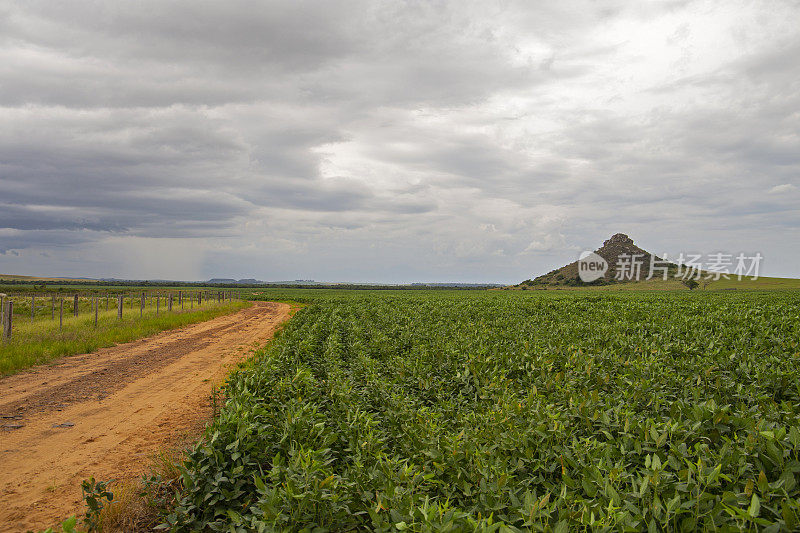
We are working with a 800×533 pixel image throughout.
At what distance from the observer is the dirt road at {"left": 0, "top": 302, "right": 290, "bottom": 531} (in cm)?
550

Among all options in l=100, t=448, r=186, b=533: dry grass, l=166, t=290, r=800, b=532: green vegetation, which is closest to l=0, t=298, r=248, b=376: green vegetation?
l=166, t=290, r=800, b=532: green vegetation

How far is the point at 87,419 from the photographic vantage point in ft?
27.6

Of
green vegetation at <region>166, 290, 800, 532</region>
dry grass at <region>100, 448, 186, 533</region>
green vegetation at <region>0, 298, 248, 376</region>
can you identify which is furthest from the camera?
green vegetation at <region>0, 298, 248, 376</region>

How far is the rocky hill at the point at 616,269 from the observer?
5201 inches

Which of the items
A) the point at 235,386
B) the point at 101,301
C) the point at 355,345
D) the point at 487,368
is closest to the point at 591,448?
the point at 487,368

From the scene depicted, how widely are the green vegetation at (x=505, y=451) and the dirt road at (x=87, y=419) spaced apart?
1.68 metres

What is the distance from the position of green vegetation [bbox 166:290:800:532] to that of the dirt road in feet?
5.50

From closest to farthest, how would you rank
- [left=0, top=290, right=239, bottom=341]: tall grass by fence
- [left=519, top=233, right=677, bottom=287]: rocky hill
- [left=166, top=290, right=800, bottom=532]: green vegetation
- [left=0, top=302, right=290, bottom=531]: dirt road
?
[left=166, top=290, right=800, bottom=532]: green vegetation → [left=0, top=302, right=290, bottom=531]: dirt road → [left=0, top=290, right=239, bottom=341]: tall grass by fence → [left=519, top=233, right=677, bottom=287]: rocky hill

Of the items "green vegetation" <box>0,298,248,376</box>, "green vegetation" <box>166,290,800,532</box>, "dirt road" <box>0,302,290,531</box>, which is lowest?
"dirt road" <box>0,302,290,531</box>

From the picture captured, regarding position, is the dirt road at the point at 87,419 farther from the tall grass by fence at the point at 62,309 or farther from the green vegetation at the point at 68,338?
the tall grass by fence at the point at 62,309

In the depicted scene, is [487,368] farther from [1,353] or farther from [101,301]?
[101,301]

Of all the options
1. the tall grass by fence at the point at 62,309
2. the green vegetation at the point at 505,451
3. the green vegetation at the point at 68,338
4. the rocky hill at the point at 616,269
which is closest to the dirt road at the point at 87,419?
the green vegetation at the point at 68,338

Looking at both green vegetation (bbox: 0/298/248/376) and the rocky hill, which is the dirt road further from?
the rocky hill

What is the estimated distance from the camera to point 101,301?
51.0m
